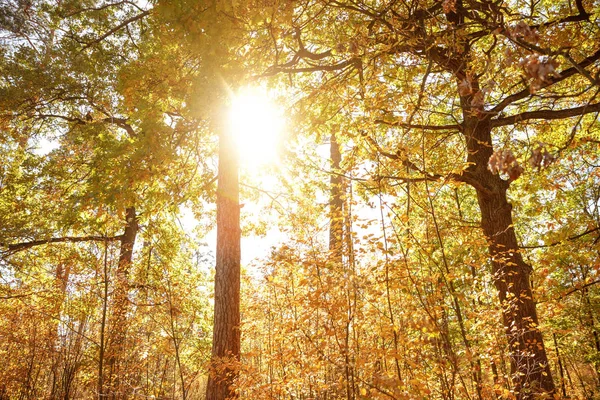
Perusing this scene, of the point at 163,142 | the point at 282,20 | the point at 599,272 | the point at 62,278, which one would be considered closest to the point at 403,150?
the point at 282,20

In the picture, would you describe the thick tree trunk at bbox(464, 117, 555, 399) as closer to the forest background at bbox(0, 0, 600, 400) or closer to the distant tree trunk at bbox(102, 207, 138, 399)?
the forest background at bbox(0, 0, 600, 400)

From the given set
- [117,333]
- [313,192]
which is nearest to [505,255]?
[313,192]

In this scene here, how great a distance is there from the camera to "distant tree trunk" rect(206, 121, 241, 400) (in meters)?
5.25

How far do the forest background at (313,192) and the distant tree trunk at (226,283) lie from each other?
39mm

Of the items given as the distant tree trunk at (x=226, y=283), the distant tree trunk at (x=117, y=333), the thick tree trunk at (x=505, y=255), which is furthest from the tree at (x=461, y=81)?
the distant tree trunk at (x=117, y=333)

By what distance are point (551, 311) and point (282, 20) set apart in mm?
5128

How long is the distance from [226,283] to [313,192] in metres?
3.62

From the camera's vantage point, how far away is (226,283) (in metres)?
5.91

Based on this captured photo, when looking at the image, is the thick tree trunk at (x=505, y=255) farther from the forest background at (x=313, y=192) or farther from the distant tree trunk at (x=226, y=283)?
the distant tree trunk at (x=226, y=283)

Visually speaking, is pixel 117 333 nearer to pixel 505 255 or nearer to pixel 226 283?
pixel 226 283

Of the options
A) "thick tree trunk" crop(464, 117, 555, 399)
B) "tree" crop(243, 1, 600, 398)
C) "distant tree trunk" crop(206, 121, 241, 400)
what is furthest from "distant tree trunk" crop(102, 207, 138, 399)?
"thick tree trunk" crop(464, 117, 555, 399)

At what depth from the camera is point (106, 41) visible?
8.06 metres

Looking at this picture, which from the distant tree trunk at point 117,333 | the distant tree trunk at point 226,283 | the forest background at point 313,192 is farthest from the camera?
the distant tree trunk at point 117,333

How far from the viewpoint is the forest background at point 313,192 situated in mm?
3822
